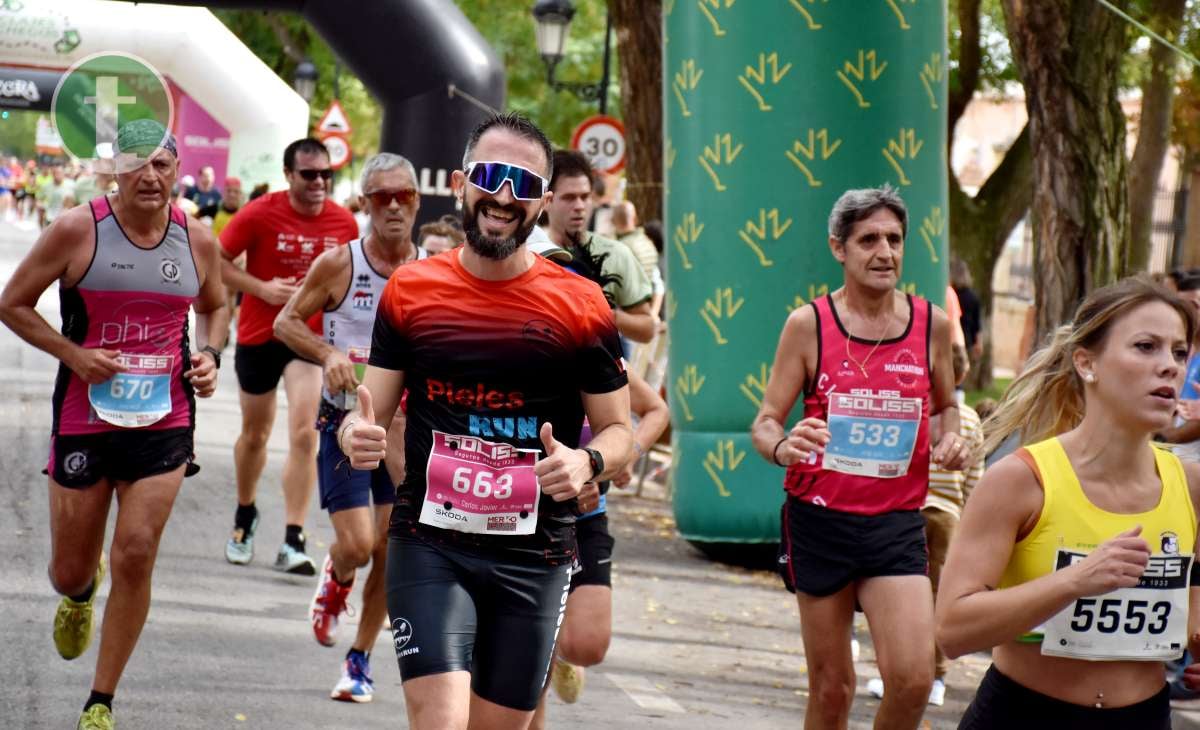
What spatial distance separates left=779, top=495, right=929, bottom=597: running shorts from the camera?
5.82 meters

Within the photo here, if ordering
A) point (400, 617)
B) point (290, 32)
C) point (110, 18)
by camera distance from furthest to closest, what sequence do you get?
1. point (290, 32)
2. point (110, 18)
3. point (400, 617)

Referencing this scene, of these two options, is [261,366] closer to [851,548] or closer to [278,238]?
[278,238]

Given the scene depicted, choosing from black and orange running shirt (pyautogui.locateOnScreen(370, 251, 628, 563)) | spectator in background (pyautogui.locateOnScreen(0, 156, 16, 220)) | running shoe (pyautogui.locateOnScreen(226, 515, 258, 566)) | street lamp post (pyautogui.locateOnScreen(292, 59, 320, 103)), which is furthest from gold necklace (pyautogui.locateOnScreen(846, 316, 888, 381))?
spectator in background (pyautogui.locateOnScreen(0, 156, 16, 220))

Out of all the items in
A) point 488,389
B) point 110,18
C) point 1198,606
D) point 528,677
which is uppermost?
point 110,18

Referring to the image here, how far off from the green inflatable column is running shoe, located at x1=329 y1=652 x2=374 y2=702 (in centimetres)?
408

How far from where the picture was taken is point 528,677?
4.54 m

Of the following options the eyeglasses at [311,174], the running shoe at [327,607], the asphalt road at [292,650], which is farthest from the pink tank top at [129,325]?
the eyeglasses at [311,174]

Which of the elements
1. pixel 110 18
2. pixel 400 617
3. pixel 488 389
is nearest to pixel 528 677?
pixel 400 617

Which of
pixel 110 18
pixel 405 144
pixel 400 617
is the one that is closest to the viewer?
pixel 400 617

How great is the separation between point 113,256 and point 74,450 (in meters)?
0.68

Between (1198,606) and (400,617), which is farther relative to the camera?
(400,617)

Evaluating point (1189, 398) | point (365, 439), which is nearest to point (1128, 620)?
point (365, 439)

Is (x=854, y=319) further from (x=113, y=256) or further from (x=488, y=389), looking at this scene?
(x=113, y=256)

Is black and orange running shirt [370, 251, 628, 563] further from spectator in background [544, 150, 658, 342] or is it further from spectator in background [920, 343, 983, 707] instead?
spectator in background [920, 343, 983, 707]
